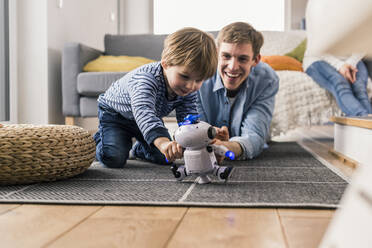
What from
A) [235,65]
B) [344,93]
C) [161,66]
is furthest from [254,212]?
[344,93]

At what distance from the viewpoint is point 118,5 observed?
4.64m

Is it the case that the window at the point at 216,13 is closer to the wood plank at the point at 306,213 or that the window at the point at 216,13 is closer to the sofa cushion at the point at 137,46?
the sofa cushion at the point at 137,46

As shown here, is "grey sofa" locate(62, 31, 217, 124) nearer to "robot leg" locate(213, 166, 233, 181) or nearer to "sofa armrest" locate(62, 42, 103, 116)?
"sofa armrest" locate(62, 42, 103, 116)

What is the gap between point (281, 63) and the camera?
2.68m

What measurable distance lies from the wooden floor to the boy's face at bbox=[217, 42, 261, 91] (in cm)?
86

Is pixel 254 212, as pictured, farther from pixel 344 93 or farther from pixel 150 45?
pixel 150 45

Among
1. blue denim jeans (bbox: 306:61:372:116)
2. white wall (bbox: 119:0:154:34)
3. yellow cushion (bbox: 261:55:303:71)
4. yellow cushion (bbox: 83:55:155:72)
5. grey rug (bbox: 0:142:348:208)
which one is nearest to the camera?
grey rug (bbox: 0:142:348:208)

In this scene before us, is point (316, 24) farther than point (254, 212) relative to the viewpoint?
No

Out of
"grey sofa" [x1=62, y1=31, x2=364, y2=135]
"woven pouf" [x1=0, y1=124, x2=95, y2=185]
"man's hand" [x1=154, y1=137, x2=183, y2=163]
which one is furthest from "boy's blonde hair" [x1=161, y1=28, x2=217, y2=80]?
"grey sofa" [x1=62, y1=31, x2=364, y2=135]

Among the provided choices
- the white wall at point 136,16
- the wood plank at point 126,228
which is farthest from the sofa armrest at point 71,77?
the white wall at point 136,16

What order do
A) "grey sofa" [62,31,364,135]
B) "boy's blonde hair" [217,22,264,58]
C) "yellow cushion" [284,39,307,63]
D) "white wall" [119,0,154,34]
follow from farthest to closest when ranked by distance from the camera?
"white wall" [119,0,154,34] → "yellow cushion" [284,39,307,63] → "grey sofa" [62,31,364,135] → "boy's blonde hair" [217,22,264,58]

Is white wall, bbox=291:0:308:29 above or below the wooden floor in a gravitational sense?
above

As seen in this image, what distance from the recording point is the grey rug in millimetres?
820

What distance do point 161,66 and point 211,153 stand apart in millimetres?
429
